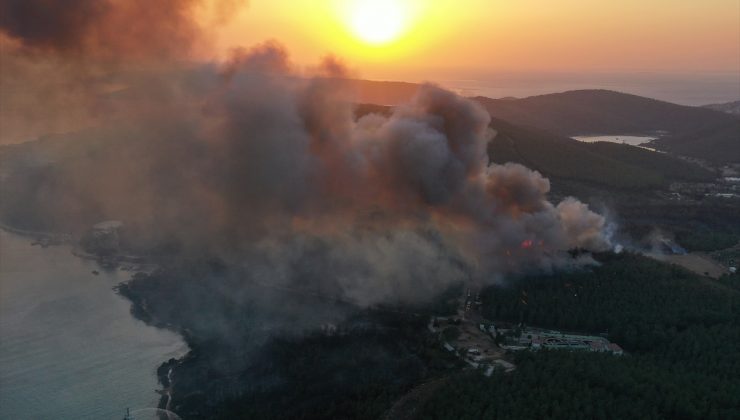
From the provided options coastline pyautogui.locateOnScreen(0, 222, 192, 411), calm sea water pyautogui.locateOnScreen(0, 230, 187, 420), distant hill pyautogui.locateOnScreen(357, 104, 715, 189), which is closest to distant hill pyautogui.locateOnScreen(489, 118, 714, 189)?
distant hill pyautogui.locateOnScreen(357, 104, 715, 189)

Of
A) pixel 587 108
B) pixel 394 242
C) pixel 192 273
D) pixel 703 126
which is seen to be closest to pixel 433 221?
pixel 394 242

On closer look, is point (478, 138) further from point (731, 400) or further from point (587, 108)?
point (587, 108)

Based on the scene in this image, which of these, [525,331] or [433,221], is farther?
[433,221]

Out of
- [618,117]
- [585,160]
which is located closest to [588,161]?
[585,160]

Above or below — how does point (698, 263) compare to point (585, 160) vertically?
below

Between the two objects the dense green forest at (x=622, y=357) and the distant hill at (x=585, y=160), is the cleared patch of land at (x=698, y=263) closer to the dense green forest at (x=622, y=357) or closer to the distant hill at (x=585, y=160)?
the dense green forest at (x=622, y=357)

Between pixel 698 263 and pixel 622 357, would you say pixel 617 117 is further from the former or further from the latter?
pixel 622 357

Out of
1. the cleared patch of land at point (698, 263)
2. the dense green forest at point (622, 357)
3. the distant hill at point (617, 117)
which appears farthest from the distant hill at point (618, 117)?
the dense green forest at point (622, 357)
